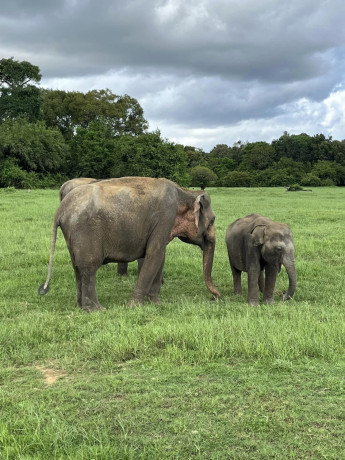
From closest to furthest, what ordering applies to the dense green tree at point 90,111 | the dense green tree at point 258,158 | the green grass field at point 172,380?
the green grass field at point 172,380, the dense green tree at point 90,111, the dense green tree at point 258,158

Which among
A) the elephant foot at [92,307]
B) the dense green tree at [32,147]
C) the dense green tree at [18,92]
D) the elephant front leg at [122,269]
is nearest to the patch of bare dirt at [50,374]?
the elephant foot at [92,307]

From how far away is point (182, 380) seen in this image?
4.34 meters

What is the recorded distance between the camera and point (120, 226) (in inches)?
303

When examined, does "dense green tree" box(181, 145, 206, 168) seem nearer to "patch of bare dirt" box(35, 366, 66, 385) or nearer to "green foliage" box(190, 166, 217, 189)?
"green foliage" box(190, 166, 217, 189)

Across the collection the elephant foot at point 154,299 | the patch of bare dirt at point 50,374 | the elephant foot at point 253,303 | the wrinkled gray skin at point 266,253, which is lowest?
the elephant foot at point 154,299

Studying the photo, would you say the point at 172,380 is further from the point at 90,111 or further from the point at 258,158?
the point at 258,158

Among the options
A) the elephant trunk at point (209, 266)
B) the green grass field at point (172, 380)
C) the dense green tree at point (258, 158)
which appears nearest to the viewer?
the green grass field at point (172, 380)

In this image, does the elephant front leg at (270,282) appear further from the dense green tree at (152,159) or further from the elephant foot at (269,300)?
the dense green tree at (152,159)

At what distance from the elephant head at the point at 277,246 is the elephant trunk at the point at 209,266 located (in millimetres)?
1031

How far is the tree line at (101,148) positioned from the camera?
163 feet

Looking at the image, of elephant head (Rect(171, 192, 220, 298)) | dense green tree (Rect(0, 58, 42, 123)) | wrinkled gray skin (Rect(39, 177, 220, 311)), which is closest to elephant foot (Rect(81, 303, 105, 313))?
wrinkled gray skin (Rect(39, 177, 220, 311))

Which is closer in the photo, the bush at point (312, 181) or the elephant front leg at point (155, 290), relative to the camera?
the elephant front leg at point (155, 290)

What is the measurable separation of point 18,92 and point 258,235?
→ 59258 millimetres

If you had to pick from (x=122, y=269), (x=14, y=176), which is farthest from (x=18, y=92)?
(x=122, y=269)
